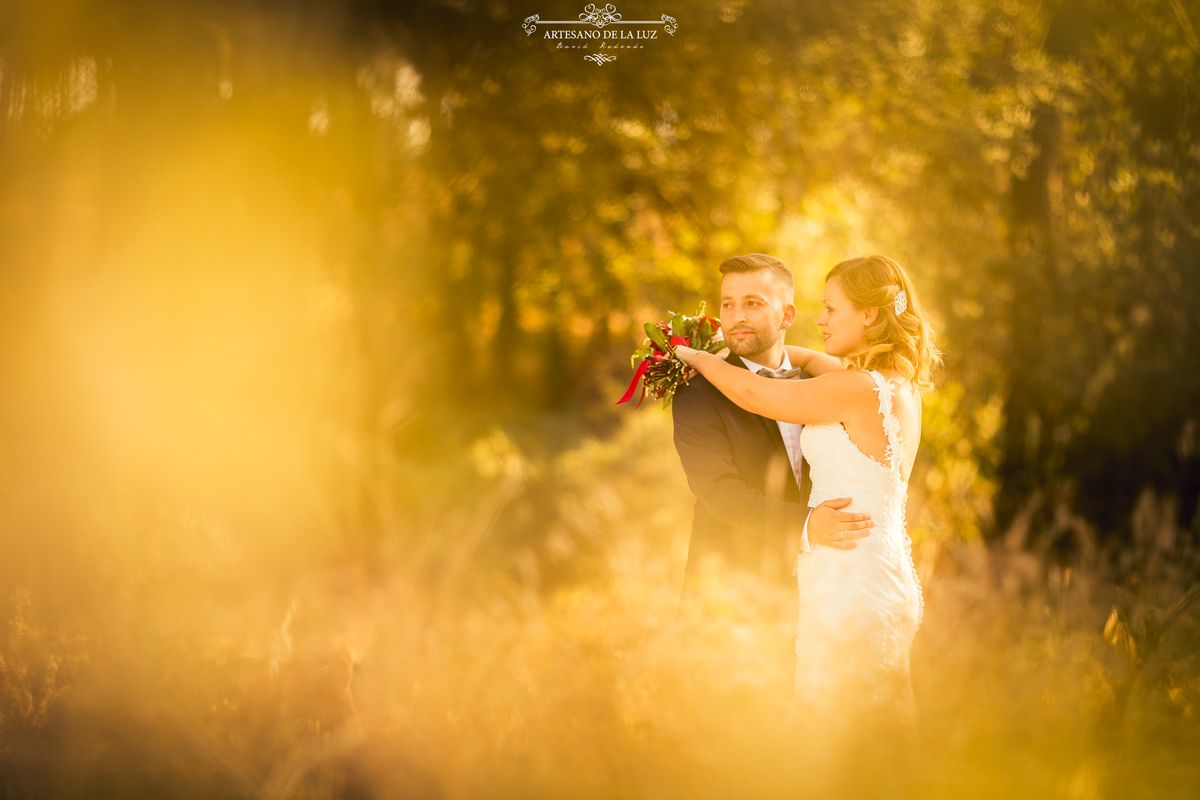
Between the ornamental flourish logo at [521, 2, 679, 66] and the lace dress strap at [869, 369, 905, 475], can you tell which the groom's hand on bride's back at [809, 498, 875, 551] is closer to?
the lace dress strap at [869, 369, 905, 475]

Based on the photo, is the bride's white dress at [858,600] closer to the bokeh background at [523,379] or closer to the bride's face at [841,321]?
the bride's face at [841,321]

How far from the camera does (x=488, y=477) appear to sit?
622cm

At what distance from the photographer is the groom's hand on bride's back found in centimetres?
240

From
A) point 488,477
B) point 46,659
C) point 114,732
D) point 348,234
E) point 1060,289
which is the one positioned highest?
point 348,234

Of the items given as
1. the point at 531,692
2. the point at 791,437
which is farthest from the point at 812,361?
the point at 531,692

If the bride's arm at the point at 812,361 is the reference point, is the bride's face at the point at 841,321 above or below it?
above

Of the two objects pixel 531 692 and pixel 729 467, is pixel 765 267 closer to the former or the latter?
pixel 729 467

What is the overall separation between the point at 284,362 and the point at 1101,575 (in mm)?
5298

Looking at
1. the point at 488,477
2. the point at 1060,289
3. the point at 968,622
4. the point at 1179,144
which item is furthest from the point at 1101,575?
the point at 488,477

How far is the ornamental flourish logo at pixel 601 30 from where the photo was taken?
4.08 metres

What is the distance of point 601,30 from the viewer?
414 cm

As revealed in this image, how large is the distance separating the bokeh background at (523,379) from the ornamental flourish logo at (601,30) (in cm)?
12

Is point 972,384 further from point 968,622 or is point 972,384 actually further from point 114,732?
point 114,732

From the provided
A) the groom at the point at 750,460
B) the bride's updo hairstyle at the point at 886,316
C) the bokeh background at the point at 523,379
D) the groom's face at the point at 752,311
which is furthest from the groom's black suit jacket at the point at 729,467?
the bride's updo hairstyle at the point at 886,316
